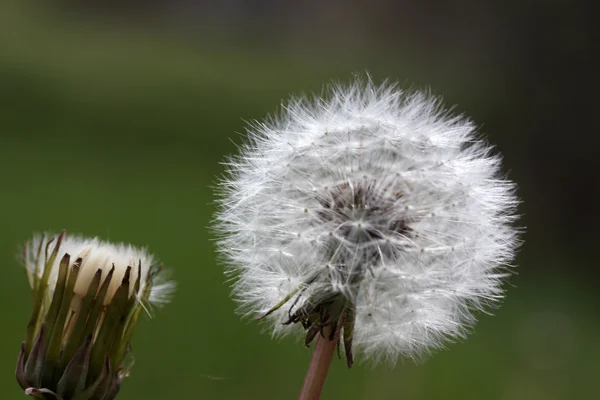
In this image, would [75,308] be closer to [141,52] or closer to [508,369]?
[508,369]

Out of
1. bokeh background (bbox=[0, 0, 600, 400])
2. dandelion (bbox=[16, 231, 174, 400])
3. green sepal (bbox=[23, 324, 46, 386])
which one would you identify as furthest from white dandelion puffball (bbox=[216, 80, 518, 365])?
bokeh background (bbox=[0, 0, 600, 400])

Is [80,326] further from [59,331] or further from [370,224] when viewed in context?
[370,224]

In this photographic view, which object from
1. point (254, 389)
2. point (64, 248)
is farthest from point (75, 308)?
point (254, 389)

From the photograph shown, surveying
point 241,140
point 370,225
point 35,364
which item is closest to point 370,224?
point 370,225

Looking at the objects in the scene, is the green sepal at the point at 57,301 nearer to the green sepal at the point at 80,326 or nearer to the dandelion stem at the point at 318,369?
the green sepal at the point at 80,326

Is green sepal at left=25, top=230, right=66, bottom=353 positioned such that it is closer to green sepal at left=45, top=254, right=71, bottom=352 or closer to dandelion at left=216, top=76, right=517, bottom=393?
green sepal at left=45, top=254, right=71, bottom=352

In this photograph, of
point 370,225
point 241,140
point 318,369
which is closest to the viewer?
point 318,369
